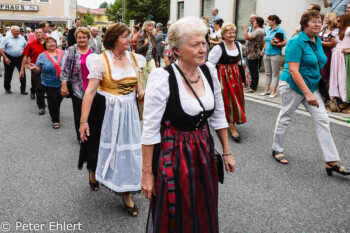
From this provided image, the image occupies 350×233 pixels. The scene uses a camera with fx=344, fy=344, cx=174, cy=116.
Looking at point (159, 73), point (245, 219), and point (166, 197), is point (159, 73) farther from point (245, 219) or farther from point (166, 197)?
point (245, 219)

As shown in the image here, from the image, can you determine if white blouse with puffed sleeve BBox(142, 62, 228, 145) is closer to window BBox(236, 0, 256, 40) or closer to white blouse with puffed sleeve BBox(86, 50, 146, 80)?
white blouse with puffed sleeve BBox(86, 50, 146, 80)

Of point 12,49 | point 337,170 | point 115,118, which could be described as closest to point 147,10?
point 12,49

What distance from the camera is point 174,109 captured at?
2.23 m

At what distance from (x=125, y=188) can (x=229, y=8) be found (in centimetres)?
1638

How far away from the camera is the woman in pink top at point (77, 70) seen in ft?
17.0

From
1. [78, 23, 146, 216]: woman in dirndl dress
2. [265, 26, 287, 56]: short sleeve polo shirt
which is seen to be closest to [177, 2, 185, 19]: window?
[265, 26, 287, 56]: short sleeve polo shirt

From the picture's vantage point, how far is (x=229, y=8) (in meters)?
18.2

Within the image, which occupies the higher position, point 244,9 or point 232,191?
point 244,9

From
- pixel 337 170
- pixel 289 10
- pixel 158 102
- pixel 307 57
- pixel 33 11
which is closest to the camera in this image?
pixel 158 102

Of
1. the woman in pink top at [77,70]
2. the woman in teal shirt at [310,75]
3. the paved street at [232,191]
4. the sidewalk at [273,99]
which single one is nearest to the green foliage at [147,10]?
the sidewalk at [273,99]

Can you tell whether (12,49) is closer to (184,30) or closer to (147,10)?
(184,30)

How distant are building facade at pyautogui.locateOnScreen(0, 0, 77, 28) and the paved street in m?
45.5

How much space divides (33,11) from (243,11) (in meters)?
38.5

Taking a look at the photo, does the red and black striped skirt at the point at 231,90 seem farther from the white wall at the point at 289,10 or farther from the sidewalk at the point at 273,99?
the white wall at the point at 289,10
